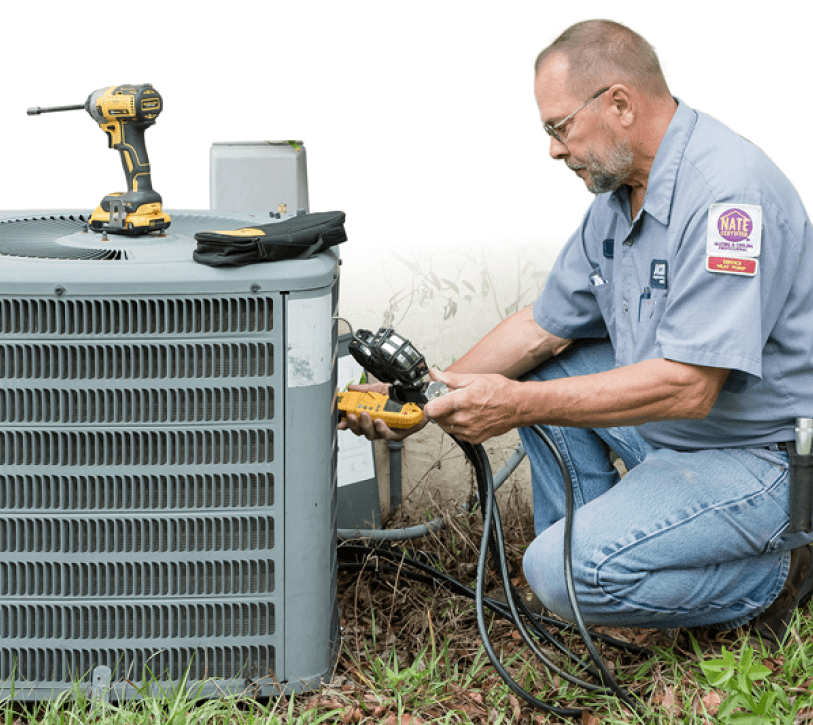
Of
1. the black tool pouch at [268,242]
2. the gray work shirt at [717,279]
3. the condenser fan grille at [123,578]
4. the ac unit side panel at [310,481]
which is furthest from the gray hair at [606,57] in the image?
the condenser fan grille at [123,578]

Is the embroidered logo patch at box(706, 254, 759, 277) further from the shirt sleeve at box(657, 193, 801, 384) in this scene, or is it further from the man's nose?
the man's nose

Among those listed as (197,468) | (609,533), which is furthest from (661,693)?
(197,468)

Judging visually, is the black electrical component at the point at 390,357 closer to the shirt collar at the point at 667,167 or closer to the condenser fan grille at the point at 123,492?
the condenser fan grille at the point at 123,492

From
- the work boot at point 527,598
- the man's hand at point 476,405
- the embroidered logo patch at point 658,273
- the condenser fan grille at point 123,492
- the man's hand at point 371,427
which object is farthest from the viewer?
the work boot at point 527,598

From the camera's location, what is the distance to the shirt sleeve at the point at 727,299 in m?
1.69

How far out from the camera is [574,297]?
2.22 m

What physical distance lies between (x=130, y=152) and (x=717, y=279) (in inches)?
50.7

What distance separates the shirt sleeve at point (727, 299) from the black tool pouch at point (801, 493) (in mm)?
259

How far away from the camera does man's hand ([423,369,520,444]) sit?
1771 millimetres

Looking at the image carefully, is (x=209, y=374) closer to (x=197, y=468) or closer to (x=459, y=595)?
(x=197, y=468)

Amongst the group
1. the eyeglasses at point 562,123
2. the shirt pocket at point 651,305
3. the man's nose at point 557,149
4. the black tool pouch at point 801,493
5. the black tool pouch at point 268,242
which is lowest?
the black tool pouch at point 801,493

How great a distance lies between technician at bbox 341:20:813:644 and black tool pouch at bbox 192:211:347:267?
1.25 feet

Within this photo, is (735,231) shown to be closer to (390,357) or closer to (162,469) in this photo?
(390,357)

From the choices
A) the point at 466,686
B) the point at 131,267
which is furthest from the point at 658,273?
the point at 131,267
